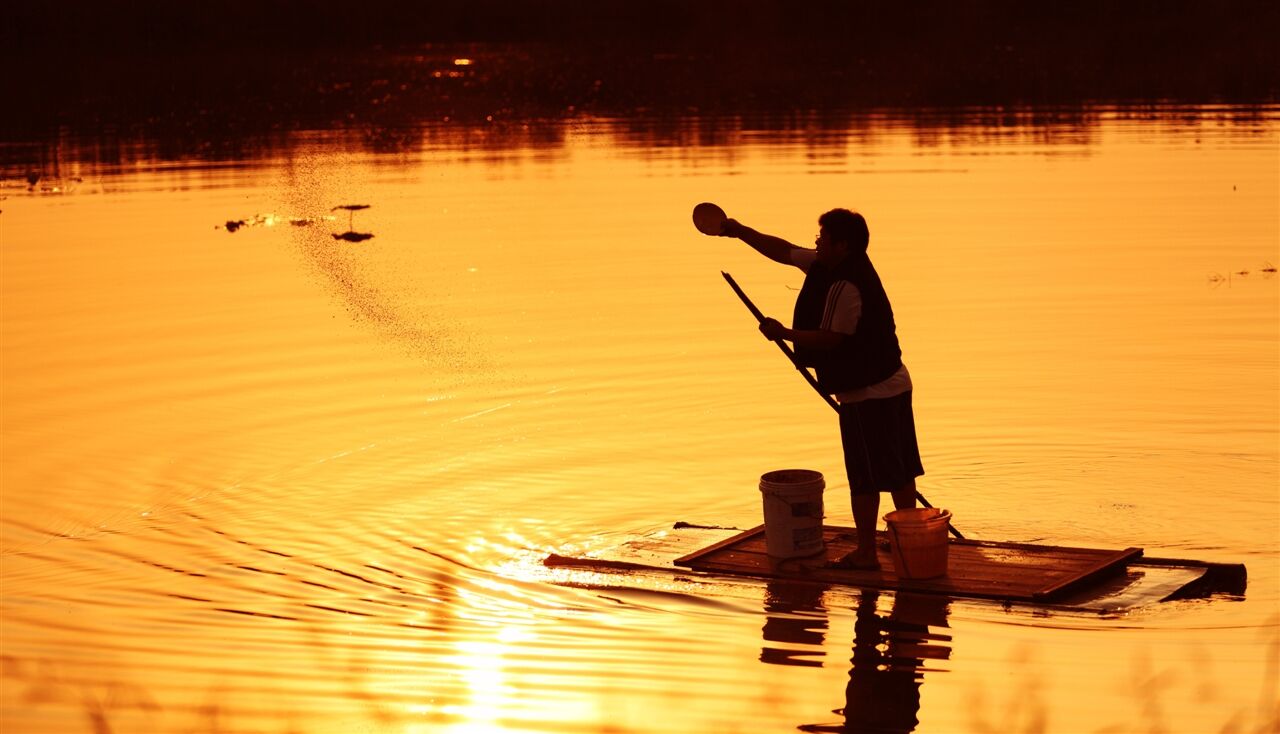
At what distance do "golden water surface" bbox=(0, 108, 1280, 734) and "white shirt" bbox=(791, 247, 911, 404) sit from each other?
1.00m

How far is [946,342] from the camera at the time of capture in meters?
16.0

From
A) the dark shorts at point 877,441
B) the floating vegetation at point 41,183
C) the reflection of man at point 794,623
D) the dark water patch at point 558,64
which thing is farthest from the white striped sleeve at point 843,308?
the dark water patch at point 558,64

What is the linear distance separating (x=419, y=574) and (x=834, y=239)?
116 inches

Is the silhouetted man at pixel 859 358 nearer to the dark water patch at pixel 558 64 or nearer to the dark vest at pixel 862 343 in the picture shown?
the dark vest at pixel 862 343

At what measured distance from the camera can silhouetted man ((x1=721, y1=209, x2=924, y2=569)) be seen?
8.97 metres

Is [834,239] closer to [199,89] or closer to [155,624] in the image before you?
[155,624]

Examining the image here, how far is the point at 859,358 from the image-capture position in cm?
898

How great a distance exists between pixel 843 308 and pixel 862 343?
Answer: 0.66 feet

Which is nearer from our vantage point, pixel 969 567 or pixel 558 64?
pixel 969 567

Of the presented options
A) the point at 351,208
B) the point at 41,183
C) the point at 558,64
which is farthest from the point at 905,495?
the point at 558,64

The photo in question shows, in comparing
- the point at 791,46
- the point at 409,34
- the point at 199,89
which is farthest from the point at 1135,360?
the point at 409,34

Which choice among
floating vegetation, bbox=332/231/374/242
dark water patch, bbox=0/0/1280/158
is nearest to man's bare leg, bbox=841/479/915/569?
floating vegetation, bbox=332/231/374/242

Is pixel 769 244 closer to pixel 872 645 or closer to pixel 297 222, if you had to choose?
pixel 872 645

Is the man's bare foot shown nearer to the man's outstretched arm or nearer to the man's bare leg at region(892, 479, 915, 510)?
the man's bare leg at region(892, 479, 915, 510)
